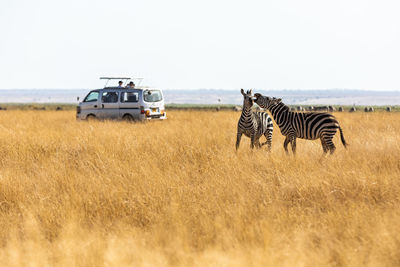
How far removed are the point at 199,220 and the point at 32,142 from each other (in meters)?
7.87

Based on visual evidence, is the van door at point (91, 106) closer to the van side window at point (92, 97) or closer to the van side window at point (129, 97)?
the van side window at point (92, 97)

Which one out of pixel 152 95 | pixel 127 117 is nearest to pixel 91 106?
pixel 127 117

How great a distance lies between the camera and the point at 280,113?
1138 centimetres

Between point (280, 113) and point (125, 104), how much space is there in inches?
422

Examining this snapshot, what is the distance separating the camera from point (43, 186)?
781 cm

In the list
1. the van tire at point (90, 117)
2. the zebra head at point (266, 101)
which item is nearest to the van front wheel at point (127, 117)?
the van tire at point (90, 117)

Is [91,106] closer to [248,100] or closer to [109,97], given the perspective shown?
[109,97]

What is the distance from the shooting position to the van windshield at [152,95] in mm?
20484

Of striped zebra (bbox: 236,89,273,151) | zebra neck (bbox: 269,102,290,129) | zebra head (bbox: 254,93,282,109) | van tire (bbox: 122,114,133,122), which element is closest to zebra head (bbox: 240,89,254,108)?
striped zebra (bbox: 236,89,273,151)

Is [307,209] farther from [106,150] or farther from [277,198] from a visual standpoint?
[106,150]

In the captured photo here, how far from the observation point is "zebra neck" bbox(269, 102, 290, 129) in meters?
11.3

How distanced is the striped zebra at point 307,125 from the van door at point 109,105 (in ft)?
35.8

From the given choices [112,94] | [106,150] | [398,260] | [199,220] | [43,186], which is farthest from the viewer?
[112,94]

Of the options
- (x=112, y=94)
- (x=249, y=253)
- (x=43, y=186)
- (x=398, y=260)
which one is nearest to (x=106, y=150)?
(x=43, y=186)
